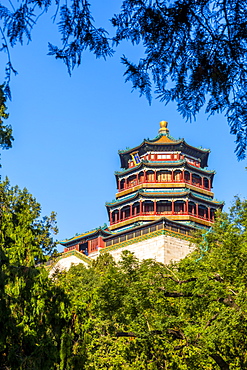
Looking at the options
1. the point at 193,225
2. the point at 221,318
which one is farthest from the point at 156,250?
the point at 221,318

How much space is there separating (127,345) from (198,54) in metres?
12.7

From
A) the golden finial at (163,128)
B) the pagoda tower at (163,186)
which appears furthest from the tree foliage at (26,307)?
the golden finial at (163,128)

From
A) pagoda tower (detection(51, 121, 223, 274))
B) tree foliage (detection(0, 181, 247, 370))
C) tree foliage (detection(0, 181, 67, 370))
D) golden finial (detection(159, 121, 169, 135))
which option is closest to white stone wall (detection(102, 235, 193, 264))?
pagoda tower (detection(51, 121, 223, 274))

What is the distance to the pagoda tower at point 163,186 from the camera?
42.6 metres

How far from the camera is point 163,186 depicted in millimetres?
43688

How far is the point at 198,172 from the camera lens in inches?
1809

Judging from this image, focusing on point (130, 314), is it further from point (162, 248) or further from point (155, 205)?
point (155, 205)

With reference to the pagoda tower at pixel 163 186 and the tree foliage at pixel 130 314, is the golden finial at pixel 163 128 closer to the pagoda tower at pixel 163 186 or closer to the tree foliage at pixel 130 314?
the pagoda tower at pixel 163 186

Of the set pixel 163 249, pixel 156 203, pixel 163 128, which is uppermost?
pixel 163 128

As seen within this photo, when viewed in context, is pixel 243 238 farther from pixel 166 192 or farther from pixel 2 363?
pixel 166 192

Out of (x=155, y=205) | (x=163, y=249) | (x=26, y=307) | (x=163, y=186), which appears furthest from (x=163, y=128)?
(x=26, y=307)

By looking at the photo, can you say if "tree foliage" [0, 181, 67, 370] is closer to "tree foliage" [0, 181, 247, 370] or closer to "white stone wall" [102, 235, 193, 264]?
"tree foliage" [0, 181, 247, 370]

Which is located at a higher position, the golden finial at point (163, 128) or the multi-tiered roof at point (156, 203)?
the golden finial at point (163, 128)

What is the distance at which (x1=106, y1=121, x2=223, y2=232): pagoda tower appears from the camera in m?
42.6
